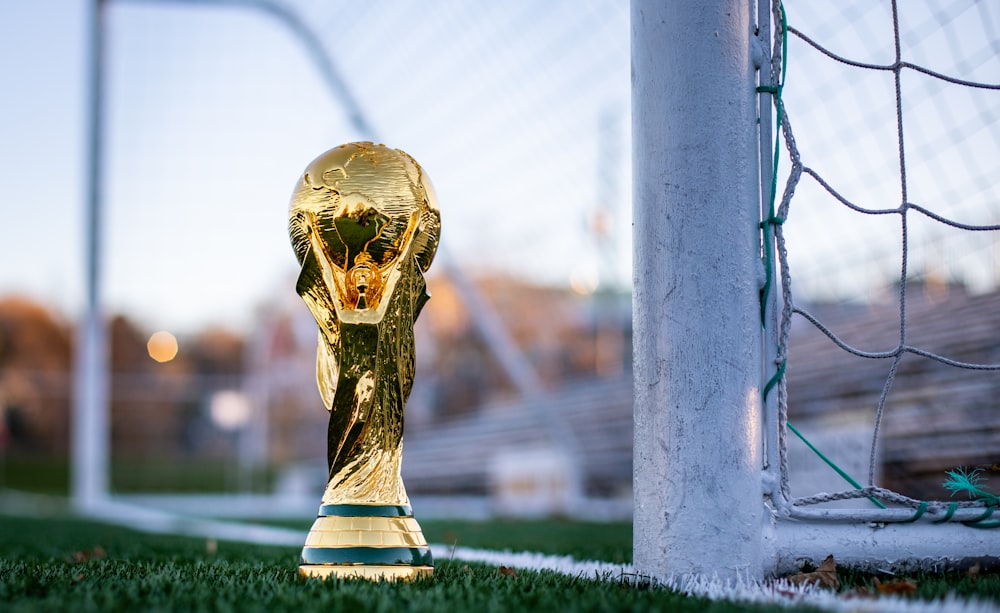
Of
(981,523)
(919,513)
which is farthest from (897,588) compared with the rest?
(981,523)

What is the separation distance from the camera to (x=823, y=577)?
1506 mm

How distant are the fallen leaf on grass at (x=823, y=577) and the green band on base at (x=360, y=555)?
0.66 metres

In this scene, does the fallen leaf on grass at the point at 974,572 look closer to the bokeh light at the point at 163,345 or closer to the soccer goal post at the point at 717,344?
the soccer goal post at the point at 717,344

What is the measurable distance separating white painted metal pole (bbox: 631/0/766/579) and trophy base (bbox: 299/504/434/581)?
0.40 m

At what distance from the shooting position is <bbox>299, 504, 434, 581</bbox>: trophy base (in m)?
1.46

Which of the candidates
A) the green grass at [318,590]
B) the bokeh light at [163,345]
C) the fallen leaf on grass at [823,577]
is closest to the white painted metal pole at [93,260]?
the green grass at [318,590]

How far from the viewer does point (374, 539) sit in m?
1.48

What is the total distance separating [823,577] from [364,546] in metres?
0.78

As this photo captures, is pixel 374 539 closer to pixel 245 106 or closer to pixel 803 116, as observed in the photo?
pixel 803 116

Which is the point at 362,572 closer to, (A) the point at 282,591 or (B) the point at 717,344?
(A) the point at 282,591

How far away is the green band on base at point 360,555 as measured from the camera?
1.46 meters

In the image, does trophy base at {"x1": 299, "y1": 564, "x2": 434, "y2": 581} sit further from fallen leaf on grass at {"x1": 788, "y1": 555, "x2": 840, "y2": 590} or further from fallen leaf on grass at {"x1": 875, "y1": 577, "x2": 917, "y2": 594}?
fallen leaf on grass at {"x1": 875, "y1": 577, "x2": 917, "y2": 594}

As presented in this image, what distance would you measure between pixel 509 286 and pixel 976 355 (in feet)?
55.8

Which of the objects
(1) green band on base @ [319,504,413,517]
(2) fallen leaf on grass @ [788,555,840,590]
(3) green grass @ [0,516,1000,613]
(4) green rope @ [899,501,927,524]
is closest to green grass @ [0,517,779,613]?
(3) green grass @ [0,516,1000,613]
